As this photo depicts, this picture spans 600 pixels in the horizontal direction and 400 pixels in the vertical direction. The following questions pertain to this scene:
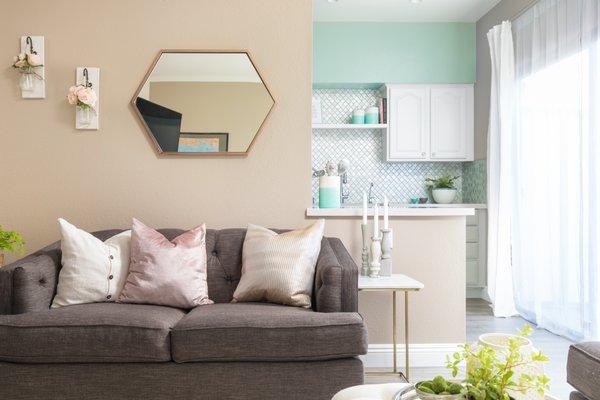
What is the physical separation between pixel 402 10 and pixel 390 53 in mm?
497

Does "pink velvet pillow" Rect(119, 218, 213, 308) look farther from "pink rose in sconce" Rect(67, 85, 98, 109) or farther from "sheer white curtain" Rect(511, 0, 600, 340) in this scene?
"sheer white curtain" Rect(511, 0, 600, 340)

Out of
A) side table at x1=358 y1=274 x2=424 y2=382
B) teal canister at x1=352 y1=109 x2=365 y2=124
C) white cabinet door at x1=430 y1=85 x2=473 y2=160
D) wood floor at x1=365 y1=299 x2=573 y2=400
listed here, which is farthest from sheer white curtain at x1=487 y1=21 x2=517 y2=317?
side table at x1=358 y1=274 x2=424 y2=382

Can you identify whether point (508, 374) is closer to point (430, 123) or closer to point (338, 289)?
point (338, 289)

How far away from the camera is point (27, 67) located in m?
3.34

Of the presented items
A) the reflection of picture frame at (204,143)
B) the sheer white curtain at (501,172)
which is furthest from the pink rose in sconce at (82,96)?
the sheer white curtain at (501,172)

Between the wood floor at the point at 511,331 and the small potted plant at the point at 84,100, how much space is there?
7.60ft

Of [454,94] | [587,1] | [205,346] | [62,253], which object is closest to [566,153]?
[587,1]

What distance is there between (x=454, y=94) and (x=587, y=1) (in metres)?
2.30

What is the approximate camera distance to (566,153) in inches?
155

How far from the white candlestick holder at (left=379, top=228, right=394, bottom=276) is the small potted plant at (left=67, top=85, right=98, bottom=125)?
1939 mm

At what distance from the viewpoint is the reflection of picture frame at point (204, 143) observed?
341 centimetres

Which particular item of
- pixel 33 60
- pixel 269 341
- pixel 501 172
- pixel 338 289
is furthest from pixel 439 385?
pixel 501 172

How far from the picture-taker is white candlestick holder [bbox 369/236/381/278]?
311 cm

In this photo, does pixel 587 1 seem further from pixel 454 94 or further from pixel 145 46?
pixel 145 46
